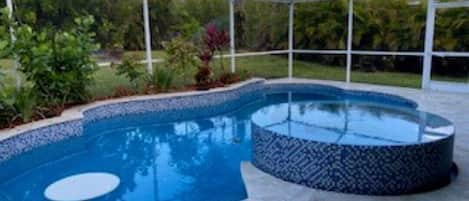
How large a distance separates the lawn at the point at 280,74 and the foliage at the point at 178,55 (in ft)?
1.90

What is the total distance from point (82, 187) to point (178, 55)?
4545 mm

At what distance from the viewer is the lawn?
8.89 meters

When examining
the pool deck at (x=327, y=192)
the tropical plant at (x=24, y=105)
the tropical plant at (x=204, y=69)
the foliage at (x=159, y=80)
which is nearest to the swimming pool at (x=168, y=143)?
the pool deck at (x=327, y=192)

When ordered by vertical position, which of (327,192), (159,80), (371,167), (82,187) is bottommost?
(82,187)

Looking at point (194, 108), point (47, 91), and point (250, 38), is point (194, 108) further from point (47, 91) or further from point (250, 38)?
point (250, 38)

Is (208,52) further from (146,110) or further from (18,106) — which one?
(18,106)

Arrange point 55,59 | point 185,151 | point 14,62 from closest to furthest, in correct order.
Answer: point 185,151 < point 14,62 < point 55,59

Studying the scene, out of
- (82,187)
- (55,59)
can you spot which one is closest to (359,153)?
(82,187)

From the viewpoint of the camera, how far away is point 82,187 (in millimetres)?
4164

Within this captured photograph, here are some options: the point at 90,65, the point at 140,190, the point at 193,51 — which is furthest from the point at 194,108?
the point at 140,190

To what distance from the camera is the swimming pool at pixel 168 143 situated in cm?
411

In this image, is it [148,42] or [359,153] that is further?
[148,42]

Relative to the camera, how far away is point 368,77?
418 inches

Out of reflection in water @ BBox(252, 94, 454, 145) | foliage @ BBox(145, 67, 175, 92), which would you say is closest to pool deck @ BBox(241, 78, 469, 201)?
Result: reflection in water @ BBox(252, 94, 454, 145)
